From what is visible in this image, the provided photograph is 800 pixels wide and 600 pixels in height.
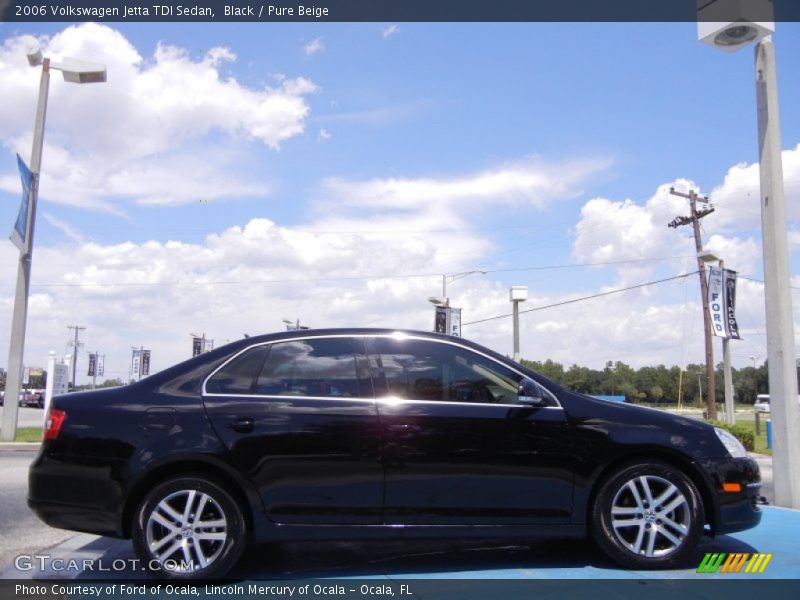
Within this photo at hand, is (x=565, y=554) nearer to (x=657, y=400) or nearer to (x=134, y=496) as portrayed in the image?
(x=134, y=496)

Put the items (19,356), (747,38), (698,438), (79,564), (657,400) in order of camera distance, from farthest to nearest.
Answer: (657,400), (19,356), (747,38), (79,564), (698,438)

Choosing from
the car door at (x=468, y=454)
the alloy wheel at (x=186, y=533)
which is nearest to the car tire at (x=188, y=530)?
the alloy wheel at (x=186, y=533)

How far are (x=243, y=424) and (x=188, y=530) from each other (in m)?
0.73

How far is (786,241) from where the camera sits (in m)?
7.51

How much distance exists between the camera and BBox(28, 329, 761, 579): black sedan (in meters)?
4.55

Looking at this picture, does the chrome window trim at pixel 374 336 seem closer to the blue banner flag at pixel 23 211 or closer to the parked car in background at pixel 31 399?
the blue banner flag at pixel 23 211

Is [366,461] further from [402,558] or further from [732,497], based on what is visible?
[732,497]

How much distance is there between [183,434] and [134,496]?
0.49 meters

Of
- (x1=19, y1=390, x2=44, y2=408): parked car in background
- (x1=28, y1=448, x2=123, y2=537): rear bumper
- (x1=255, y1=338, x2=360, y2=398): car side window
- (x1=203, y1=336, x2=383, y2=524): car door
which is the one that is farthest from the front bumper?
(x1=19, y1=390, x2=44, y2=408): parked car in background

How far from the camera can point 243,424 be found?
465 centimetres

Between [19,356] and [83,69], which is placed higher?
[83,69]

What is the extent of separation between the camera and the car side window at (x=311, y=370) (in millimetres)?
4836

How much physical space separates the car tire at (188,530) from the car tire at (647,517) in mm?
2352

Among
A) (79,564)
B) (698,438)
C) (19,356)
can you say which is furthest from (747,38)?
(19,356)
